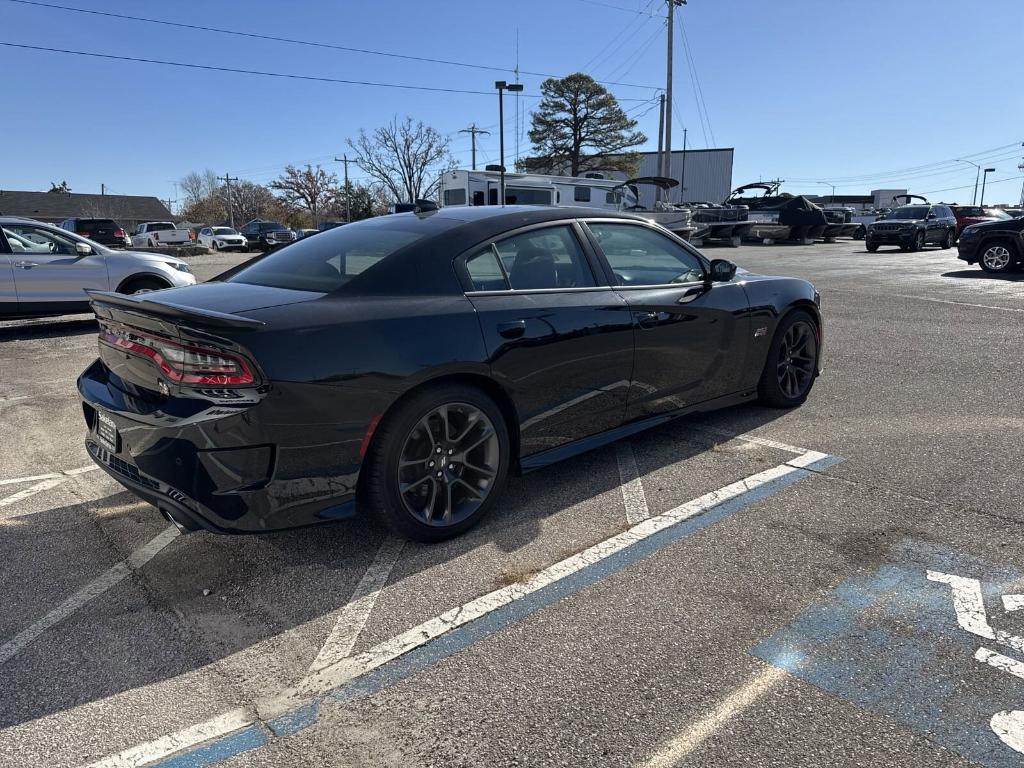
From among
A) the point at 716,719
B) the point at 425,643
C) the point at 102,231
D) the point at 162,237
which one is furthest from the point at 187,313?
the point at 162,237

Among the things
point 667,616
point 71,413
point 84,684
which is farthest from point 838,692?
point 71,413

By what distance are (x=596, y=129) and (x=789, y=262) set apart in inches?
1420

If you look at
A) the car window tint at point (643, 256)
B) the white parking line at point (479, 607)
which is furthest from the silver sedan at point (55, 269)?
the white parking line at point (479, 607)

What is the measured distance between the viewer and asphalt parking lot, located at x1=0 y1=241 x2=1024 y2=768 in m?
2.02

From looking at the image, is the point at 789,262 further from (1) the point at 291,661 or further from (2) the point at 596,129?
(2) the point at 596,129

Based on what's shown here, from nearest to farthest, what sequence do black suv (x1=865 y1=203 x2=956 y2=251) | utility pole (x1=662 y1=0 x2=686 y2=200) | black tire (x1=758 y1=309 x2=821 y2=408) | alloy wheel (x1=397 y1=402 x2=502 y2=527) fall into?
alloy wheel (x1=397 y1=402 x2=502 y2=527), black tire (x1=758 y1=309 x2=821 y2=408), black suv (x1=865 y1=203 x2=956 y2=251), utility pole (x1=662 y1=0 x2=686 y2=200)

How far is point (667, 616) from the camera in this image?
260cm

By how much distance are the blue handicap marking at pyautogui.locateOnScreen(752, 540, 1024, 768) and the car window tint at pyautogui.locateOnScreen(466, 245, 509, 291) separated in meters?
1.93

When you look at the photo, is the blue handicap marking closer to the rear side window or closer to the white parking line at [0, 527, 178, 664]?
the rear side window

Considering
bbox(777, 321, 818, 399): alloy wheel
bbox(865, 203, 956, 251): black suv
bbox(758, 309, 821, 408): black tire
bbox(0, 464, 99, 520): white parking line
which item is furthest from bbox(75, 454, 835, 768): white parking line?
bbox(865, 203, 956, 251): black suv

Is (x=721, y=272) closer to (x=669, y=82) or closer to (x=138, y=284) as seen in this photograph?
(x=138, y=284)

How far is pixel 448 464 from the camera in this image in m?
3.17

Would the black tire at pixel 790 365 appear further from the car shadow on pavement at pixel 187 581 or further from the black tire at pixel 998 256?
the black tire at pixel 998 256

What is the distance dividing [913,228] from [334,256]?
25.9m
